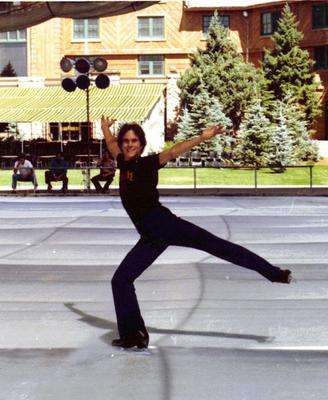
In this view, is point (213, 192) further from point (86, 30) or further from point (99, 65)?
point (86, 30)

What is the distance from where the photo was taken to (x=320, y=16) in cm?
5372

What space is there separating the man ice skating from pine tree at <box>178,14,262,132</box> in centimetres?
4114

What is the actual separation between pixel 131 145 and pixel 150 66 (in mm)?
50970

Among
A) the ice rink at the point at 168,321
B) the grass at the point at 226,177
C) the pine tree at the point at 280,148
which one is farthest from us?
the pine tree at the point at 280,148

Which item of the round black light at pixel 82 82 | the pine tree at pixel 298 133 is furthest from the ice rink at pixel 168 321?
the pine tree at pixel 298 133

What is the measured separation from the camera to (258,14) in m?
55.0

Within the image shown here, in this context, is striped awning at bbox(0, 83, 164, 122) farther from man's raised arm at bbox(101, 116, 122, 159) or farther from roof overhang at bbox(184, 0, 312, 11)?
man's raised arm at bbox(101, 116, 122, 159)

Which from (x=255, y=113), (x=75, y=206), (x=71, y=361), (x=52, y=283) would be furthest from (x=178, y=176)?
(x=71, y=361)

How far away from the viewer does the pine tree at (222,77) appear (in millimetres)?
47156

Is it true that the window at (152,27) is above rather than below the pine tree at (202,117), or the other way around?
above

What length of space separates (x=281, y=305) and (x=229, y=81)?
1619 inches

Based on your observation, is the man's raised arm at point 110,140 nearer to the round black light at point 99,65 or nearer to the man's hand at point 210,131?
the man's hand at point 210,131

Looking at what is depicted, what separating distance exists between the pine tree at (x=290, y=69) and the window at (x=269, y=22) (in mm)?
5002

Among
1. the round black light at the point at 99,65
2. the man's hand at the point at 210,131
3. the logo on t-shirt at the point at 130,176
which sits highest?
the round black light at the point at 99,65
